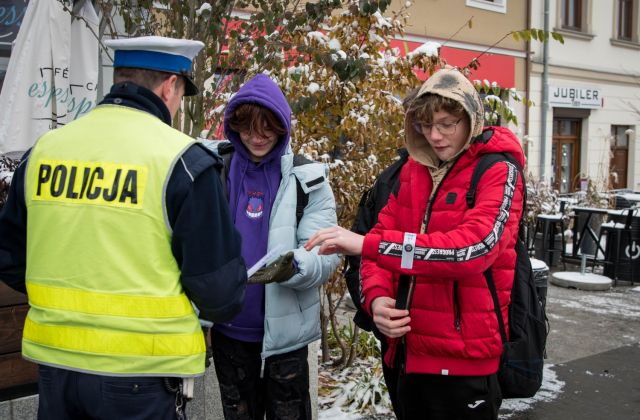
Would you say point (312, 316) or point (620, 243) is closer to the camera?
point (312, 316)

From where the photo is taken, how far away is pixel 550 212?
36.3 feet

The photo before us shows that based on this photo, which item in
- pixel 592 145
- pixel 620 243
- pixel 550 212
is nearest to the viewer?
pixel 620 243

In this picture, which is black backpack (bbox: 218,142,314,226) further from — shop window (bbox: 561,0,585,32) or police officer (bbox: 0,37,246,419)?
shop window (bbox: 561,0,585,32)

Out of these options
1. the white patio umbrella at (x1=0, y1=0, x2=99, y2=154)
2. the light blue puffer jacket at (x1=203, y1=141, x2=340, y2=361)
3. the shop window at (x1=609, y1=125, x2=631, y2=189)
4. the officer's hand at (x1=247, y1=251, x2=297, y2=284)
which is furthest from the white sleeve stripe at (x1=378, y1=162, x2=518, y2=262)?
the shop window at (x1=609, y1=125, x2=631, y2=189)

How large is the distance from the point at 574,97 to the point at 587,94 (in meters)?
0.65

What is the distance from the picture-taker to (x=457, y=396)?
2316mm

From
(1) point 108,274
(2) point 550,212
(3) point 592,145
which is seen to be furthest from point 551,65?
(1) point 108,274

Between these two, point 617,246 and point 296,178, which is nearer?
point 296,178

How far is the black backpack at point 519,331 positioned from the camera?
7.50 ft

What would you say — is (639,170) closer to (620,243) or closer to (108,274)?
(620,243)

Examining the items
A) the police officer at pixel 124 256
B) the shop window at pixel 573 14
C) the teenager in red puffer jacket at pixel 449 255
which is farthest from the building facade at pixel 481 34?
the police officer at pixel 124 256

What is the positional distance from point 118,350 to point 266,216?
3.71ft

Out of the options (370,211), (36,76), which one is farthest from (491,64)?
(370,211)

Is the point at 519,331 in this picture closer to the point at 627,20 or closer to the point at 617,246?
the point at 617,246
